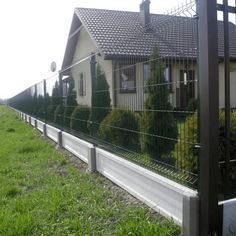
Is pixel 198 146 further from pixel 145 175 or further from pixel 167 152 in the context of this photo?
pixel 145 175

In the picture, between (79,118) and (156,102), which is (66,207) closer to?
(156,102)

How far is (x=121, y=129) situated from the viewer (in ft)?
18.6

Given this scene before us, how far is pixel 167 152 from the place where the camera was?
4207mm

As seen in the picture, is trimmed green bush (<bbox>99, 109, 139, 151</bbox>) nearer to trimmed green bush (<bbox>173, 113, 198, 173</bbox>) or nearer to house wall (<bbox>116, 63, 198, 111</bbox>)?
house wall (<bbox>116, 63, 198, 111</bbox>)

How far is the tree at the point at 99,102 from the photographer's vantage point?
21.8ft

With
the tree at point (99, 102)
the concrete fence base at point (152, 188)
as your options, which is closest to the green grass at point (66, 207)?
the concrete fence base at point (152, 188)

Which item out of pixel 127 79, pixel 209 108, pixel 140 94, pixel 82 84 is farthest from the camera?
pixel 82 84

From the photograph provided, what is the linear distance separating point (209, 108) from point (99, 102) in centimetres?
393

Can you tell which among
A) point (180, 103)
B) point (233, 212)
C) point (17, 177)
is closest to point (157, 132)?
point (180, 103)

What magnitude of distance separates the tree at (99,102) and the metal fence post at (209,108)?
11.3 feet

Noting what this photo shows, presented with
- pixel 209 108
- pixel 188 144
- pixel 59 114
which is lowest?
pixel 188 144

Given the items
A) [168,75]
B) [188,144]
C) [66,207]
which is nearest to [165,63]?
[168,75]

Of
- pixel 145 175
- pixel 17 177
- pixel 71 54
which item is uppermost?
pixel 71 54

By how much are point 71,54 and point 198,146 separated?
22.1 metres
